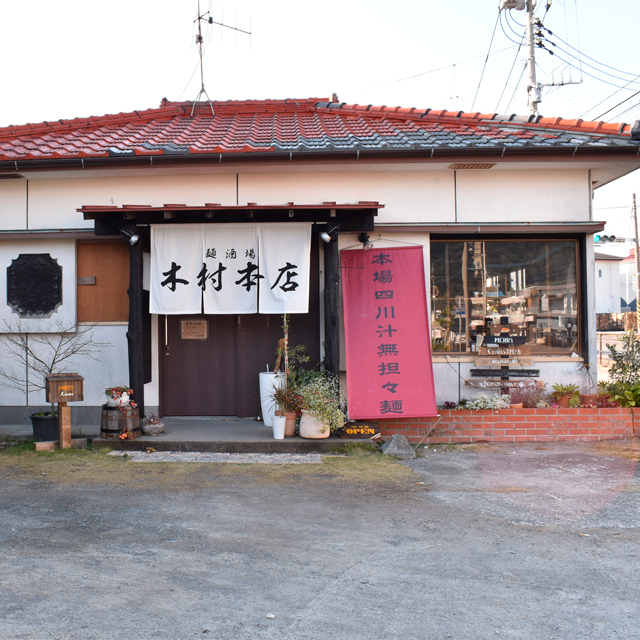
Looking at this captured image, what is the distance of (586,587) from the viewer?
3.77 metres

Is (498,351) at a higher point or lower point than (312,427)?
higher

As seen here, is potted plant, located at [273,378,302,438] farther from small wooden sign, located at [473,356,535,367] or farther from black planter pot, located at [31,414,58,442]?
black planter pot, located at [31,414,58,442]

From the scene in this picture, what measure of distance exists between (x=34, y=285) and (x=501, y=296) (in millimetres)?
7468

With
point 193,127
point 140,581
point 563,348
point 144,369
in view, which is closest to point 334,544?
point 140,581

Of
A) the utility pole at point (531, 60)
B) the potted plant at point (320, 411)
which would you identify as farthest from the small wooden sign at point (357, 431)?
the utility pole at point (531, 60)

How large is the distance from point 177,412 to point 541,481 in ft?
18.3

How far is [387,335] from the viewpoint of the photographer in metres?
8.13

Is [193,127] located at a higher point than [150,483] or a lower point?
higher

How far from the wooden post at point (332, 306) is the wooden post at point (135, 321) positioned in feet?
8.89

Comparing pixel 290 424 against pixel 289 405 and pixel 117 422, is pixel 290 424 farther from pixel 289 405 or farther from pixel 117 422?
pixel 117 422

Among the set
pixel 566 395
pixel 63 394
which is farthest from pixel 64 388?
pixel 566 395

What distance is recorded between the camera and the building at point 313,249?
863 cm

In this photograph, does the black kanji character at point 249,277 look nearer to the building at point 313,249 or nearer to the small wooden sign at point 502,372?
the building at point 313,249

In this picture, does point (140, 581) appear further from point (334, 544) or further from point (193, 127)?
point (193, 127)
